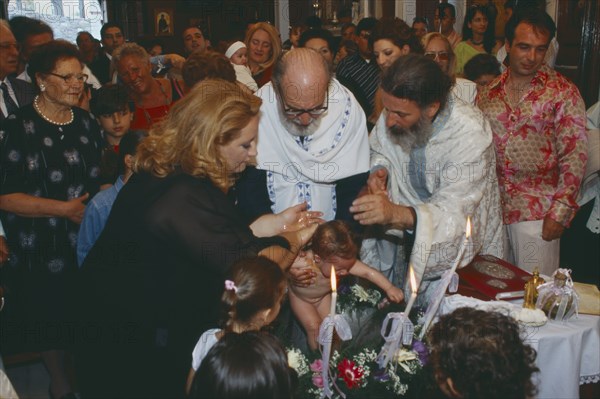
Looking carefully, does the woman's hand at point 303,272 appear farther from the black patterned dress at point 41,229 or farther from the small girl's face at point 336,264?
the black patterned dress at point 41,229

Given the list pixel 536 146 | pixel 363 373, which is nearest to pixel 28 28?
pixel 536 146

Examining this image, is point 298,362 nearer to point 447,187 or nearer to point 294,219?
point 294,219

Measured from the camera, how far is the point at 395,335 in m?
2.15

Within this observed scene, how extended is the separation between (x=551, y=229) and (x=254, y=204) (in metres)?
1.63

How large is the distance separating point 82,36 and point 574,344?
740 cm

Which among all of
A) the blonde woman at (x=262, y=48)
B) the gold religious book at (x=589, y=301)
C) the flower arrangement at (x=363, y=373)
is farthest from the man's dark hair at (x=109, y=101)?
the gold religious book at (x=589, y=301)

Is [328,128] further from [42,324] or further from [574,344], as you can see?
[42,324]

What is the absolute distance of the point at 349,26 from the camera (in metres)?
8.79

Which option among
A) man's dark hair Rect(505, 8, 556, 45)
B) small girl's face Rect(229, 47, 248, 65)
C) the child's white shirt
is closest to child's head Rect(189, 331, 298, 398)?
man's dark hair Rect(505, 8, 556, 45)

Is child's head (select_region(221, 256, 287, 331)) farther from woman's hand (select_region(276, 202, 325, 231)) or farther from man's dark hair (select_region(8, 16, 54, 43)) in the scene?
man's dark hair (select_region(8, 16, 54, 43))

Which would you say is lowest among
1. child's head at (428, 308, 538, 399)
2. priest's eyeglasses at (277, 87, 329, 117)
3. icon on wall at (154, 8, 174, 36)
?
child's head at (428, 308, 538, 399)

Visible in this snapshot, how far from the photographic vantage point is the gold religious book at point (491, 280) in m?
2.80

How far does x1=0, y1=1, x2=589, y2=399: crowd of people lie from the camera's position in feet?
6.90

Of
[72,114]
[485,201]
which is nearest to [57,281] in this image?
[72,114]
